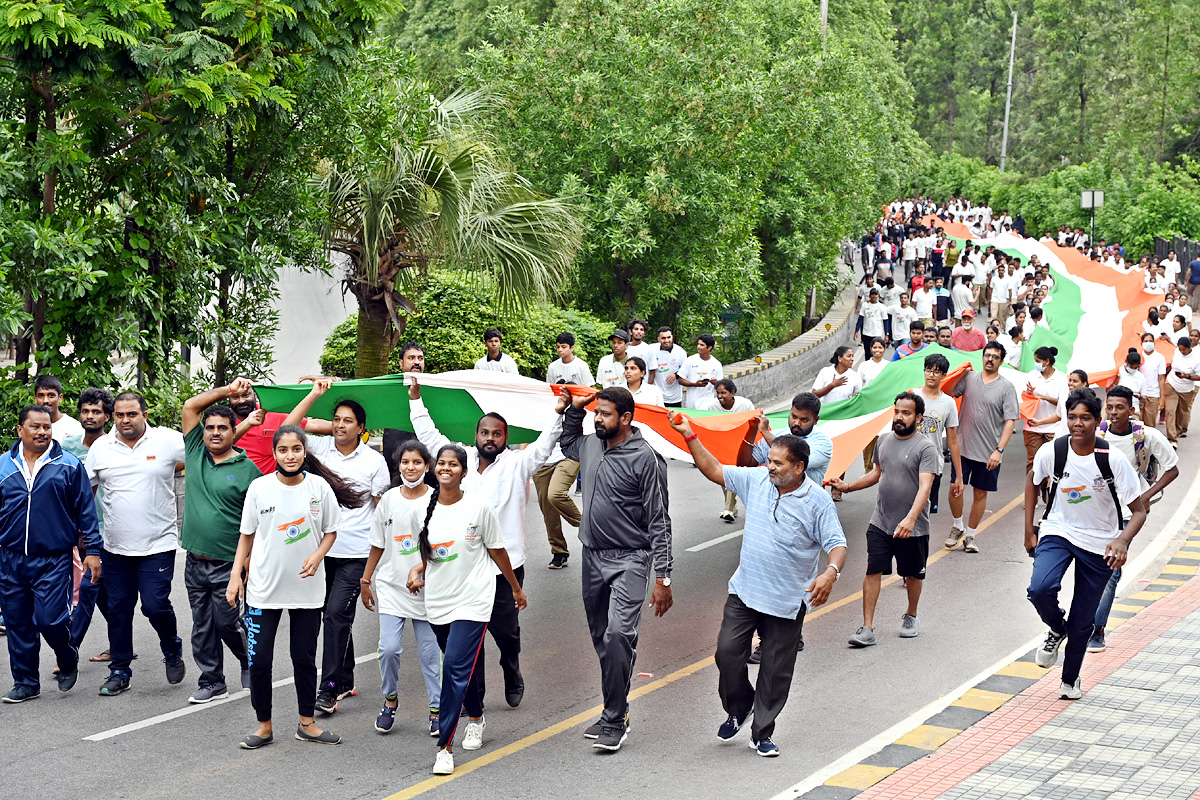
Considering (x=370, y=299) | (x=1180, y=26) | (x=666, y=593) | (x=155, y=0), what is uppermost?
(x=1180, y=26)

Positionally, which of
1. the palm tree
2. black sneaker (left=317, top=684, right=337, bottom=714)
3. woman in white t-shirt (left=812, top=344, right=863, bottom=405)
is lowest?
black sneaker (left=317, top=684, right=337, bottom=714)

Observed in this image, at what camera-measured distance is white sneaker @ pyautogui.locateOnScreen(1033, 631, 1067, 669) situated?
918 centimetres

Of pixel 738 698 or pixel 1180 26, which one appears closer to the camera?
pixel 738 698

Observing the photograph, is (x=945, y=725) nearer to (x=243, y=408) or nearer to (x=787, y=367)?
(x=243, y=408)

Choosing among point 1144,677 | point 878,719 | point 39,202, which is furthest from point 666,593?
point 39,202

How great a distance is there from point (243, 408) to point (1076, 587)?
541cm

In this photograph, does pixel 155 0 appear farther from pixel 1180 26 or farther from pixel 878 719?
pixel 1180 26

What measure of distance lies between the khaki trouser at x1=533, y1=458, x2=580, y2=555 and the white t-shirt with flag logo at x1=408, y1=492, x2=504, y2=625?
4.05m

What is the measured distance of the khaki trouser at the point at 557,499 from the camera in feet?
38.1

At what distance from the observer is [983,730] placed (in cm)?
802

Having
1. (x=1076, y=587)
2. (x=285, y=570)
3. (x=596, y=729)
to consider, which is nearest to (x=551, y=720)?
(x=596, y=729)

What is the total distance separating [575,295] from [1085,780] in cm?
1565

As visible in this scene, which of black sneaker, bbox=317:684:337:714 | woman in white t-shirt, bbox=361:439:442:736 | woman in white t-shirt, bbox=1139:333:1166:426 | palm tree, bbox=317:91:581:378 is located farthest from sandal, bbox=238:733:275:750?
woman in white t-shirt, bbox=1139:333:1166:426

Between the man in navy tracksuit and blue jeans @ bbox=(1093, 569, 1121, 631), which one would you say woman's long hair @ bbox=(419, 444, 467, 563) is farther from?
blue jeans @ bbox=(1093, 569, 1121, 631)
